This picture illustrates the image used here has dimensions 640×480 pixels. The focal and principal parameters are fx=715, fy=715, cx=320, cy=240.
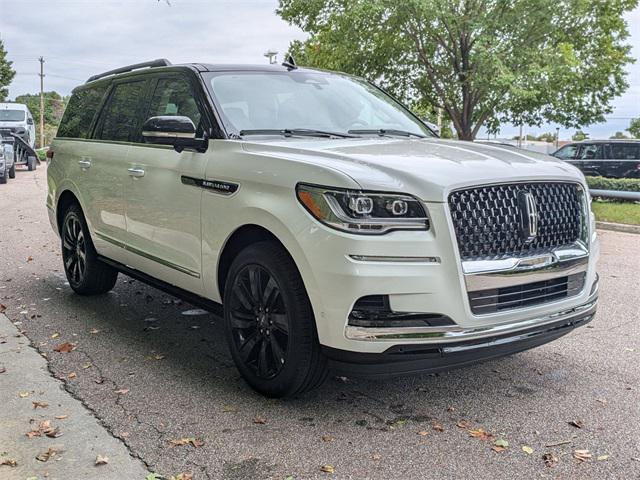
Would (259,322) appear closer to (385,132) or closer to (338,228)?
(338,228)

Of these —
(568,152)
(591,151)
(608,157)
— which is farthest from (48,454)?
(568,152)

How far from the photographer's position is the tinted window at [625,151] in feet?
70.5

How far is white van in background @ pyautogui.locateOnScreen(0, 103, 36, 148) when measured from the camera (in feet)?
102

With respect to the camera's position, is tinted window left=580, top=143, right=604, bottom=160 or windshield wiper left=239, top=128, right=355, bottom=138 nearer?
windshield wiper left=239, top=128, right=355, bottom=138

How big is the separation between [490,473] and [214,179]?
7.45ft

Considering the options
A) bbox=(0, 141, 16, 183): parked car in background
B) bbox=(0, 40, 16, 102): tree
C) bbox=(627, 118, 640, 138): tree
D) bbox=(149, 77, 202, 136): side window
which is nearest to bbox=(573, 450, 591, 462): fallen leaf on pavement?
bbox=(149, 77, 202, 136): side window

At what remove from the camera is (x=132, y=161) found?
17.4 feet

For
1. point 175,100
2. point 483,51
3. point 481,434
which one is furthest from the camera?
point 483,51

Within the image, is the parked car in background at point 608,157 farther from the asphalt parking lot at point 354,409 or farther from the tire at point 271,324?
the tire at point 271,324

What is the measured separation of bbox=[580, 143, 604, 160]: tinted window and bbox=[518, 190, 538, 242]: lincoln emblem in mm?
19931

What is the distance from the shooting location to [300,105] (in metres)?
4.91

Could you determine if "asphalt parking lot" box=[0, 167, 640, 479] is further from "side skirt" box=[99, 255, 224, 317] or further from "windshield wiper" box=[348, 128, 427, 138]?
"windshield wiper" box=[348, 128, 427, 138]

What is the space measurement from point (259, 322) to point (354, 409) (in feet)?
2.34

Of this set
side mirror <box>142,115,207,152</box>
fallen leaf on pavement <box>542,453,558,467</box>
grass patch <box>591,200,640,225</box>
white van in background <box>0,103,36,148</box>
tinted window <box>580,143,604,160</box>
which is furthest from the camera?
white van in background <box>0,103,36,148</box>
